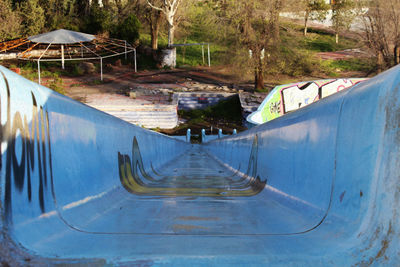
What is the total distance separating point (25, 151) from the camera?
4.66 ft

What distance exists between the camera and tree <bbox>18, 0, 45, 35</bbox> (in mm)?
29016

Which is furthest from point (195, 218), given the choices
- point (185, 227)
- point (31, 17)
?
point (31, 17)

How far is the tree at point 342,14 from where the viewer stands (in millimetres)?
36031

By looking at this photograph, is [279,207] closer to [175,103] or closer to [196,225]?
[196,225]

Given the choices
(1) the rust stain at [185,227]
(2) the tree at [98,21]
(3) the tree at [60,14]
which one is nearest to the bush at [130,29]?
(2) the tree at [98,21]

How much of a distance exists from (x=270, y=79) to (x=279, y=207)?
2540 centimetres

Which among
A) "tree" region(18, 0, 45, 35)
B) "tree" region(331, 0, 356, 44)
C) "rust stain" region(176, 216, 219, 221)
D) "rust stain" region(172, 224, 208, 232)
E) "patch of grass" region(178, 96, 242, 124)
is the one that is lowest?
"patch of grass" region(178, 96, 242, 124)

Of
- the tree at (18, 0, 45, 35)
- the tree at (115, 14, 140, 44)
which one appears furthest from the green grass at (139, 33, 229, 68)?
the tree at (18, 0, 45, 35)

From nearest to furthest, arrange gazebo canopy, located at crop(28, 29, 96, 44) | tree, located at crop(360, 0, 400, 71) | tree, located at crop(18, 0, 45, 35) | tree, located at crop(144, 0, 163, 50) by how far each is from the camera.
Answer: tree, located at crop(360, 0, 400, 71) < gazebo canopy, located at crop(28, 29, 96, 44) < tree, located at crop(18, 0, 45, 35) < tree, located at crop(144, 0, 163, 50)

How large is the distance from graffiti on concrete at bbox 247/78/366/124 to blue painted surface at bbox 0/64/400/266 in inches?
630

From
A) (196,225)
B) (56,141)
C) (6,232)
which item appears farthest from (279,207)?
(6,232)

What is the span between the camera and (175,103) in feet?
71.8

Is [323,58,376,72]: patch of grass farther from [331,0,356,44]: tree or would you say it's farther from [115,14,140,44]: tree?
[115,14,140,44]: tree

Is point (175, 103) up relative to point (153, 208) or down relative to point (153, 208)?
down
